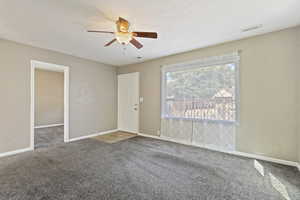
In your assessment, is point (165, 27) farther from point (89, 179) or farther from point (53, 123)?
point (53, 123)

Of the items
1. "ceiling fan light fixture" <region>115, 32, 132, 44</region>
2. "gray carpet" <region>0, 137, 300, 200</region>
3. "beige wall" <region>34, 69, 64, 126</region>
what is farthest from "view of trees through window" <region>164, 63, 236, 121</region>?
"beige wall" <region>34, 69, 64, 126</region>

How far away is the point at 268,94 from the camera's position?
108 inches

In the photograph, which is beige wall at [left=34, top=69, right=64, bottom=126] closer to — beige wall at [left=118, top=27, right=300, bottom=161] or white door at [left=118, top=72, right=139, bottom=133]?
white door at [left=118, top=72, right=139, bottom=133]

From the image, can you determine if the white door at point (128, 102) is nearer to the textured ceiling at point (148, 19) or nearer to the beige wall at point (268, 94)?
the textured ceiling at point (148, 19)

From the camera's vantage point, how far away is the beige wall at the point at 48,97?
5832mm

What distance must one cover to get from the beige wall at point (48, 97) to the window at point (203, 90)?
5.21 metres

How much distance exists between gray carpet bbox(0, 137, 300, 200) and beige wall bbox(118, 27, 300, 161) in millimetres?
379

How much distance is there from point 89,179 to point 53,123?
5428 millimetres

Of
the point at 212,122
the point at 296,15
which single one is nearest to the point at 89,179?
the point at 212,122

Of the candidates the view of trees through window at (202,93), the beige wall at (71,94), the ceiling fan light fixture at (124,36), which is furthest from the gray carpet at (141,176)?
the ceiling fan light fixture at (124,36)

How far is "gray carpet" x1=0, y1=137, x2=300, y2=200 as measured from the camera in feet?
5.87

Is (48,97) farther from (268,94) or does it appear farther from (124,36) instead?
(268,94)

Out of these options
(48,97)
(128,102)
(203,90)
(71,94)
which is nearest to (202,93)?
(203,90)

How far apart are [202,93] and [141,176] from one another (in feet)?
7.94
